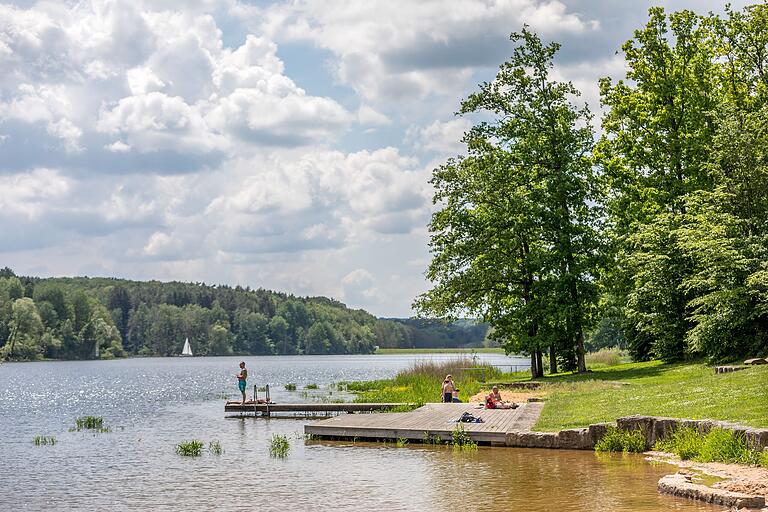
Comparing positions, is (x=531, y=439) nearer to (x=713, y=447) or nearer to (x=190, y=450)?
(x=713, y=447)

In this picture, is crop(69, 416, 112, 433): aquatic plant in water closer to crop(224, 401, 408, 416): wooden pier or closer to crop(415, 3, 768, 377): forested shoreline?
crop(224, 401, 408, 416): wooden pier

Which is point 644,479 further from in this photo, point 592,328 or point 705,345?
point 592,328

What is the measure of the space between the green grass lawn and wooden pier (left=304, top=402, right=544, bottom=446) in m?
0.87

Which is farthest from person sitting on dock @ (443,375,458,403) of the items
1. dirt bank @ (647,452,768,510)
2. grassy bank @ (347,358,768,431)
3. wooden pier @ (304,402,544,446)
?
dirt bank @ (647,452,768,510)

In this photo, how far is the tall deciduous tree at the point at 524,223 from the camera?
41.6 meters

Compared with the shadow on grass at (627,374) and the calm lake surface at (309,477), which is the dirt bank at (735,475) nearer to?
the calm lake surface at (309,477)

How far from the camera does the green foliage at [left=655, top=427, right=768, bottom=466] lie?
1616cm

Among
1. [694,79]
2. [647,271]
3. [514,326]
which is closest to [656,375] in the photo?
[647,271]

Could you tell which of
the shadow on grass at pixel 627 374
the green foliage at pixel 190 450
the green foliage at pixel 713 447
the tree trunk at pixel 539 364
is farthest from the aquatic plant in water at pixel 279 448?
the tree trunk at pixel 539 364

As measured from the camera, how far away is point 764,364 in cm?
2869

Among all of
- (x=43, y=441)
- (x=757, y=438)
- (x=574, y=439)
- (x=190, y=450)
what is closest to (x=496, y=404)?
(x=574, y=439)

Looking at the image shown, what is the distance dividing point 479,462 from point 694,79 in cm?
3010

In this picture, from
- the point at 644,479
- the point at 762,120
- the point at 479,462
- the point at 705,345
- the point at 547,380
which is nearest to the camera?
the point at 644,479

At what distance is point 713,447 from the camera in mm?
17188
